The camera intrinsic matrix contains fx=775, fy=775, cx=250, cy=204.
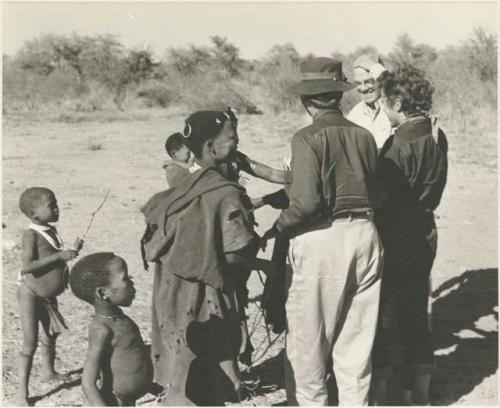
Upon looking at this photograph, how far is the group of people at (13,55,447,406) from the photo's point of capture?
2.96m

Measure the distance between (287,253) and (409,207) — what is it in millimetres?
698

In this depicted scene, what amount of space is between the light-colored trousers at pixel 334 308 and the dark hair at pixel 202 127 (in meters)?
0.56

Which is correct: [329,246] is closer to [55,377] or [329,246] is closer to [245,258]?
[245,258]

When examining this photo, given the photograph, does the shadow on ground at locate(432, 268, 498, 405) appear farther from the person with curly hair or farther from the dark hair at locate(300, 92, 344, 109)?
the dark hair at locate(300, 92, 344, 109)

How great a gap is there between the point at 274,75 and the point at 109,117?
5.18 metres

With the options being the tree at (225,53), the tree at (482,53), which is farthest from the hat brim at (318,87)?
the tree at (225,53)

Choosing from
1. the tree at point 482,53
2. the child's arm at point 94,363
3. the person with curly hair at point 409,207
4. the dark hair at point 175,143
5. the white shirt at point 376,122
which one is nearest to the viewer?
the child's arm at point 94,363

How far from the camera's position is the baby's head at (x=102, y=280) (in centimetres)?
291

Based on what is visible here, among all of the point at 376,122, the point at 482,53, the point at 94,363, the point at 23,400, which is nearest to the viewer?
the point at 94,363

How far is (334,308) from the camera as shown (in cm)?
330

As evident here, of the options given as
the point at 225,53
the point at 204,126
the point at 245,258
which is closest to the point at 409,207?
the point at 245,258

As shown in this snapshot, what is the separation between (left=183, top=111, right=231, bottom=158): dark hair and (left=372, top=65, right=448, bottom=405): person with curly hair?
2.84ft

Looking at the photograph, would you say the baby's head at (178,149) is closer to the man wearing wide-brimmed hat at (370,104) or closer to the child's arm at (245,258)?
the man wearing wide-brimmed hat at (370,104)

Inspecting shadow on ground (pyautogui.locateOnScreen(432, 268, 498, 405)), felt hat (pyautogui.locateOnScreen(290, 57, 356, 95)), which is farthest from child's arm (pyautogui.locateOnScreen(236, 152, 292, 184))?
shadow on ground (pyautogui.locateOnScreen(432, 268, 498, 405))
